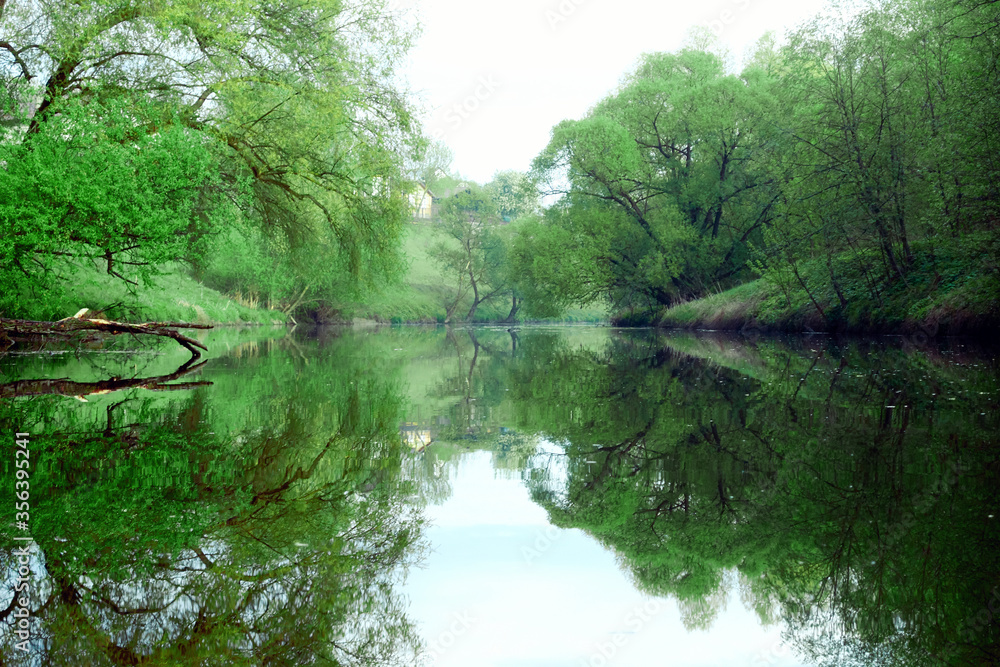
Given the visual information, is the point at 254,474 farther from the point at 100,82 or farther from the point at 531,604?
the point at 100,82

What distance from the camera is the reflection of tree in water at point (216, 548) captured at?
252 centimetres

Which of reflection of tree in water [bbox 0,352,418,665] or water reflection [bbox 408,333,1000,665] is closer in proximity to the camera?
reflection of tree in water [bbox 0,352,418,665]

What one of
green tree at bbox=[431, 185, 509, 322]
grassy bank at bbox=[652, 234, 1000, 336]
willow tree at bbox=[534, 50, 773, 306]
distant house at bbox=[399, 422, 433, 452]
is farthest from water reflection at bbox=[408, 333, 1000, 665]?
green tree at bbox=[431, 185, 509, 322]

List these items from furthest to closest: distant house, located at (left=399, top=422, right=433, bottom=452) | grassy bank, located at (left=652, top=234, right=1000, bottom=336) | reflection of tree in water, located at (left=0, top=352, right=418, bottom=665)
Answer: grassy bank, located at (left=652, top=234, right=1000, bottom=336) → distant house, located at (left=399, top=422, right=433, bottom=452) → reflection of tree in water, located at (left=0, top=352, right=418, bottom=665)

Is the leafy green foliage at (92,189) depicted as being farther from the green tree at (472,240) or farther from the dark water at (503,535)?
the green tree at (472,240)

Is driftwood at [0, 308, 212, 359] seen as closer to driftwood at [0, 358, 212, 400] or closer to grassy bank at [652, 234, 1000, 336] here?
driftwood at [0, 358, 212, 400]

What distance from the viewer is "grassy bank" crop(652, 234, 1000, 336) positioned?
1770 cm

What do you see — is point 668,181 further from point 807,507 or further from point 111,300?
point 807,507

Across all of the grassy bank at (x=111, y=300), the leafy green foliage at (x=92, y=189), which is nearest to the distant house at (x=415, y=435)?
the leafy green foliage at (x=92, y=189)

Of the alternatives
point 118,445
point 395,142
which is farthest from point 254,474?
point 395,142

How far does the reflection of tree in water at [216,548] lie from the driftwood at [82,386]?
2.71 meters

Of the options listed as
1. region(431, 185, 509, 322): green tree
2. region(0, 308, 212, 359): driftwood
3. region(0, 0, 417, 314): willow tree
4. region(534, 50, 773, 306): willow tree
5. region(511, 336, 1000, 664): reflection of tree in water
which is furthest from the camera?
region(431, 185, 509, 322): green tree

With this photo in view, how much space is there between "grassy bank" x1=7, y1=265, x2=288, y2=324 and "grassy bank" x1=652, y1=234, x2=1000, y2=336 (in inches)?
676

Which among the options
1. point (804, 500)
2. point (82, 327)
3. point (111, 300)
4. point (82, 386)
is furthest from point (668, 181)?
point (804, 500)
